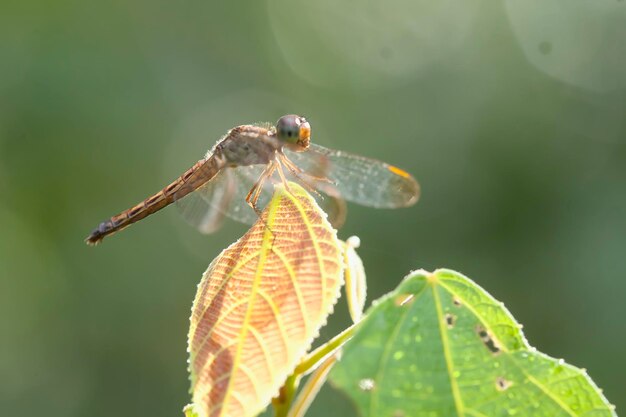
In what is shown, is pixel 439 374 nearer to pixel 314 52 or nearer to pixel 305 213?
pixel 305 213

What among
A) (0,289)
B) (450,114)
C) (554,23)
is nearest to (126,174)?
(0,289)

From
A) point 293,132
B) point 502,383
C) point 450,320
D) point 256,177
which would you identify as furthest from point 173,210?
point 502,383

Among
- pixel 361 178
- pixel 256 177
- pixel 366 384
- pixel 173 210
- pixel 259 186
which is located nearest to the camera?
pixel 366 384

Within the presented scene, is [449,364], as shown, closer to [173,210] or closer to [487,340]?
[487,340]

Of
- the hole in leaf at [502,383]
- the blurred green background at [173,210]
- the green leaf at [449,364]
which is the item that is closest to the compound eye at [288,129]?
the green leaf at [449,364]

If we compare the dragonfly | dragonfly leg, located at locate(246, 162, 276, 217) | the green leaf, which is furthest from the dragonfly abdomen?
the green leaf

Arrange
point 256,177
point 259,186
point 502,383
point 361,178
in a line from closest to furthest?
1. point 502,383
2. point 259,186
3. point 256,177
4. point 361,178

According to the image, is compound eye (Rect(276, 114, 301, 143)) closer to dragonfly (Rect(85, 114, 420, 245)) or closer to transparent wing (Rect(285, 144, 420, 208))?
dragonfly (Rect(85, 114, 420, 245))
